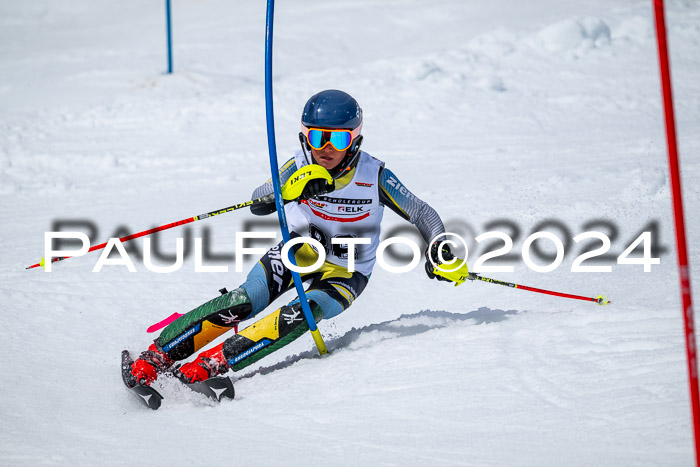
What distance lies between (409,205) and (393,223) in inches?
94.3

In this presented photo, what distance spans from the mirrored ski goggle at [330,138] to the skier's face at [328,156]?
2cm

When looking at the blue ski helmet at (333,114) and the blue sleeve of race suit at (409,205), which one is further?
the blue sleeve of race suit at (409,205)

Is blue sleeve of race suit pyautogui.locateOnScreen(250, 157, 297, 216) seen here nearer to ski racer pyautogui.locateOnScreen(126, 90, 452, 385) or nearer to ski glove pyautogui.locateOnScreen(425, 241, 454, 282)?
ski racer pyautogui.locateOnScreen(126, 90, 452, 385)

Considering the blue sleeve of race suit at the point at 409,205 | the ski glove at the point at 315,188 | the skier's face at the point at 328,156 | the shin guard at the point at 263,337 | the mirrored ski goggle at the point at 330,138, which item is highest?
the mirrored ski goggle at the point at 330,138

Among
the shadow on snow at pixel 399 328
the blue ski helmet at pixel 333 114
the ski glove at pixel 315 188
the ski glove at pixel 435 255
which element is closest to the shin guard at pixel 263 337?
the shadow on snow at pixel 399 328

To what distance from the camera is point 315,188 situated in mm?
3770

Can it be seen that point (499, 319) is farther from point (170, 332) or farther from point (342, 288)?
point (170, 332)

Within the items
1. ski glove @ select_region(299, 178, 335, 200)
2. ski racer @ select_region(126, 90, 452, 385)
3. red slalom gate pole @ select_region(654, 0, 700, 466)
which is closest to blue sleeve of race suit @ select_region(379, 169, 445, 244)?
ski racer @ select_region(126, 90, 452, 385)

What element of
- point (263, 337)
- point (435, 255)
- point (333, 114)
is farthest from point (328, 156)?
point (263, 337)

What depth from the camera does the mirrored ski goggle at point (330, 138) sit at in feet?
12.8

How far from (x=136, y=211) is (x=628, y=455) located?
5.60 meters

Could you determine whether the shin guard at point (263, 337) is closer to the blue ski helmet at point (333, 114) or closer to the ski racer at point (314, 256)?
the ski racer at point (314, 256)

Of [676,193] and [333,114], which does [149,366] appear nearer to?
[333,114]

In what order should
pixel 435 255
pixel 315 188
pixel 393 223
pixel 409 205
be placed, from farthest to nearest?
pixel 393 223 → pixel 409 205 → pixel 435 255 → pixel 315 188
